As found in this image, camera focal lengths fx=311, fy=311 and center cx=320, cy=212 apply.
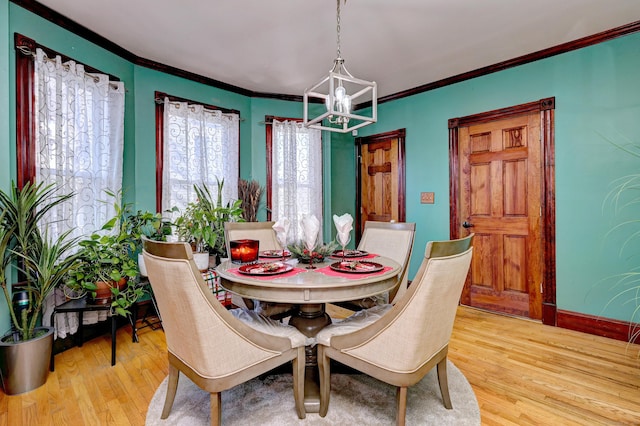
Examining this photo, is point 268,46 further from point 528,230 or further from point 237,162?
point 528,230

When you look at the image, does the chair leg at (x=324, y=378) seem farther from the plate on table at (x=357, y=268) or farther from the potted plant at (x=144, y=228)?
the potted plant at (x=144, y=228)

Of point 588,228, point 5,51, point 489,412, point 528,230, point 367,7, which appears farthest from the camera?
point 528,230

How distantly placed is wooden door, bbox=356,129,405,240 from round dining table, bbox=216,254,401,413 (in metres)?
2.39

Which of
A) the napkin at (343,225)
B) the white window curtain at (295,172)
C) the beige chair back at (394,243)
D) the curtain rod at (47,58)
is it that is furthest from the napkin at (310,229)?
the curtain rod at (47,58)

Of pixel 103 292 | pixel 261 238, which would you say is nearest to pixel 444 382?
pixel 261 238

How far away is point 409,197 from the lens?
4.04 m

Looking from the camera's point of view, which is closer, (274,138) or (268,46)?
(268,46)

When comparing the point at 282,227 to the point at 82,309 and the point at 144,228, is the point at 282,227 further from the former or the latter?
the point at 144,228

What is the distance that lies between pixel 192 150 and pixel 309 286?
102 inches

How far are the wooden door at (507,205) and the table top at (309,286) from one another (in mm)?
2185

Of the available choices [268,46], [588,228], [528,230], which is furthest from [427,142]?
[268,46]

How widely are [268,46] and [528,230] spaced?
3.08 metres

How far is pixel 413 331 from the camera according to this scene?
4.25ft

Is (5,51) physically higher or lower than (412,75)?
lower
